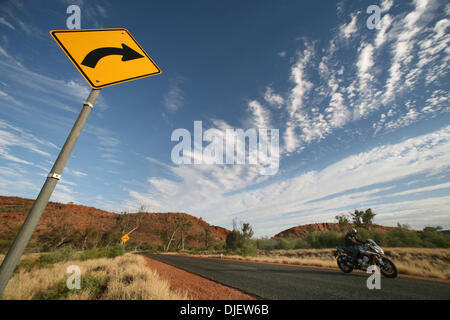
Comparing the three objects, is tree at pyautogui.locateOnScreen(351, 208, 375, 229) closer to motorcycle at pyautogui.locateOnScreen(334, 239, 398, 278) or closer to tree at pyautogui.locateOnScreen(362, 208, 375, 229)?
tree at pyautogui.locateOnScreen(362, 208, 375, 229)

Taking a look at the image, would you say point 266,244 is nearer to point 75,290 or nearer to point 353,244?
point 353,244

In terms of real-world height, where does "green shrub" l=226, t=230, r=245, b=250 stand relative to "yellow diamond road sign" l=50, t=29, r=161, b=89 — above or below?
below

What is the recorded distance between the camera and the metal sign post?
112 centimetres

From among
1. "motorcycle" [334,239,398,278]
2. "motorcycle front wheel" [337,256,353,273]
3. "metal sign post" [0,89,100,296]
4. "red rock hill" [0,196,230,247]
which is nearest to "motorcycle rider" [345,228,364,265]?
"motorcycle" [334,239,398,278]

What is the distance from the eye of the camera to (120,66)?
80.7 inches

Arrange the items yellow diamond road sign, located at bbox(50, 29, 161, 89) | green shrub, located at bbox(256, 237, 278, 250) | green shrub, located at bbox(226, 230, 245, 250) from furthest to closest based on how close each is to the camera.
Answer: green shrub, located at bbox(256, 237, 278, 250), green shrub, located at bbox(226, 230, 245, 250), yellow diamond road sign, located at bbox(50, 29, 161, 89)

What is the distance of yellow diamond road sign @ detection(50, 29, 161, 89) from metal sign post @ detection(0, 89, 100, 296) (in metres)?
0.21

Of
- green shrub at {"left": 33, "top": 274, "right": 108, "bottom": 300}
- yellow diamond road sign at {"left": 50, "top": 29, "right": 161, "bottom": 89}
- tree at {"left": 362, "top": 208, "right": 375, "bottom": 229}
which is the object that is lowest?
green shrub at {"left": 33, "top": 274, "right": 108, "bottom": 300}

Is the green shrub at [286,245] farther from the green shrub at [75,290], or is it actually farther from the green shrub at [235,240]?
the green shrub at [75,290]

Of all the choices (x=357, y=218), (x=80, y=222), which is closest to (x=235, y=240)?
(x=357, y=218)

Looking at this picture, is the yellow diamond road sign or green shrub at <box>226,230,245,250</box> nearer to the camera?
the yellow diamond road sign
